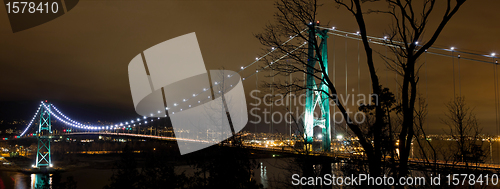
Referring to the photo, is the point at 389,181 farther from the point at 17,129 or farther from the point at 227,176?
the point at 17,129

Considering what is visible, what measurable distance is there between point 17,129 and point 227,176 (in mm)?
78964

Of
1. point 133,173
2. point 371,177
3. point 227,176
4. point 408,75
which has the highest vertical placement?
point 408,75

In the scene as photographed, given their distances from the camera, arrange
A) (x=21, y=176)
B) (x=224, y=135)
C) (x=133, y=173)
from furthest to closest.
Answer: (x=21, y=176)
(x=133, y=173)
(x=224, y=135)

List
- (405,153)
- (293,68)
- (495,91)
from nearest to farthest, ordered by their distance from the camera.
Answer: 1. (405,153)
2. (293,68)
3. (495,91)

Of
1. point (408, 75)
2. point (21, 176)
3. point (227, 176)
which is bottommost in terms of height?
point (21, 176)

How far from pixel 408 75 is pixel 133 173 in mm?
13976

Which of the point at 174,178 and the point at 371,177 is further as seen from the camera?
the point at 174,178

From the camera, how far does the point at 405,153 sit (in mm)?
3623

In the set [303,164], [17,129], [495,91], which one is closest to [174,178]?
[303,164]

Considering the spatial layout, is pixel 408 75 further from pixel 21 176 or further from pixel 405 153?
pixel 21 176

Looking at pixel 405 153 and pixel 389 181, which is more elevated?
pixel 405 153

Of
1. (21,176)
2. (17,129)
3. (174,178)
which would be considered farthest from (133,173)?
(17,129)

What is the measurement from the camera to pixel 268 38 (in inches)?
184

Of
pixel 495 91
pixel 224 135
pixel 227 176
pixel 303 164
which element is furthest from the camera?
pixel 495 91
